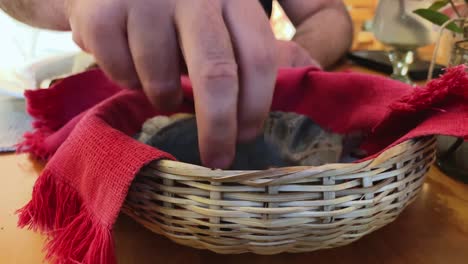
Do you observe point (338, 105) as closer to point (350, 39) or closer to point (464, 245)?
point (464, 245)

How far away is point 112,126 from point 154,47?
117mm

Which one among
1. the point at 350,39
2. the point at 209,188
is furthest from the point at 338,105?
the point at 350,39

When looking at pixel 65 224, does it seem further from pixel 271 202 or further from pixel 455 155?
pixel 455 155

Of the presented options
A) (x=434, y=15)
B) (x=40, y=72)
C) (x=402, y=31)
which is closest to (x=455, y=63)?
(x=434, y=15)

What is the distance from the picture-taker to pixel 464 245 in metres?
0.34

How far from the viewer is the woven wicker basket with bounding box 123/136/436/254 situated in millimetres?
266

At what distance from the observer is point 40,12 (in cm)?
42

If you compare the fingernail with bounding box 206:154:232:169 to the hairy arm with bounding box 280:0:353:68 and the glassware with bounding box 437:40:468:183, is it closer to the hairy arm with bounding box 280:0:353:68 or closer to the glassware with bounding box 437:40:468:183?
the glassware with bounding box 437:40:468:183

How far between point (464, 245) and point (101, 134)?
0.27 metres

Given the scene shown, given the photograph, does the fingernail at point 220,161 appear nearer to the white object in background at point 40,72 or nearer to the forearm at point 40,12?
→ the forearm at point 40,12

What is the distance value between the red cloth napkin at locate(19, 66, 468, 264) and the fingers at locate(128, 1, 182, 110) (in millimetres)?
43

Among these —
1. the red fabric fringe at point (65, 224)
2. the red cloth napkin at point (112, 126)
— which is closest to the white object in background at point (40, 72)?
the red cloth napkin at point (112, 126)

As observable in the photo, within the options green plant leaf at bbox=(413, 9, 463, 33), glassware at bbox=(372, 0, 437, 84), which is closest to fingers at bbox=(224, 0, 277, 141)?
green plant leaf at bbox=(413, 9, 463, 33)

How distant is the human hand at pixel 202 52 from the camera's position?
271mm
